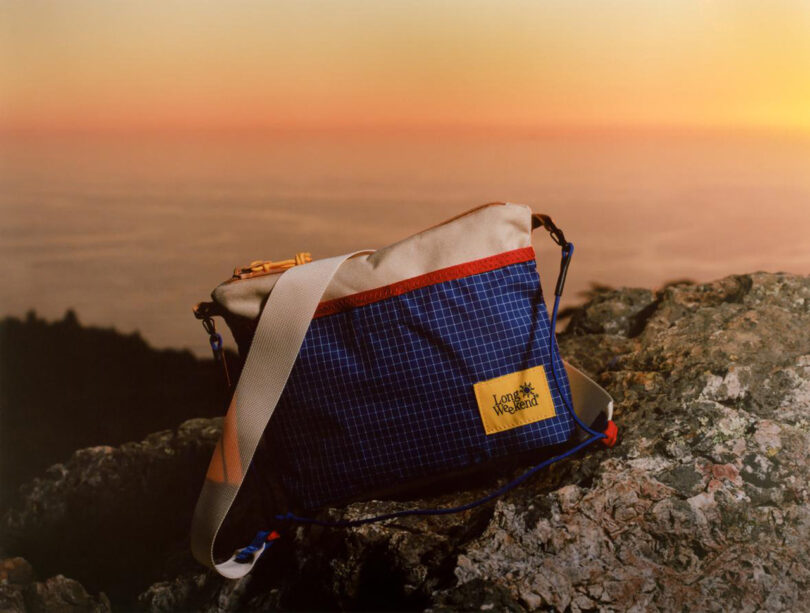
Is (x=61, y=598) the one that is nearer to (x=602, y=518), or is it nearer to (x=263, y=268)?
(x=263, y=268)

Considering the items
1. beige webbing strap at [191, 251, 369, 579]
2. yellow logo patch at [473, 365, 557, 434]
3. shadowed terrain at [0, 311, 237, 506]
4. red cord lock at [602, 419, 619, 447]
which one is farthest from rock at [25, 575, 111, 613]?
red cord lock at [602, 419, 619, 447]

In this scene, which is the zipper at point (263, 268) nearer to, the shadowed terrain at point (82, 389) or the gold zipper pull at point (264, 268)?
the gold zipper pull at point (264, 268)

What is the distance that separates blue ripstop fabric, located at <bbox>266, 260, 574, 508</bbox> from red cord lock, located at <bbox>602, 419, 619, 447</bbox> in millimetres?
63

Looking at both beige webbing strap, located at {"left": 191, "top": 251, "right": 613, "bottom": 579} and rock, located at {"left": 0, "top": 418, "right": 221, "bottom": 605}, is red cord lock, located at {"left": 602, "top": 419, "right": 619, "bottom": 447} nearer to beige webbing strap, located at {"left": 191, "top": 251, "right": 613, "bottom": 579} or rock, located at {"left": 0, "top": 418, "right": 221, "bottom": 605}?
beige webbing strap, located at {"left": 191, "top": 251, "right": 613, "bottom": 579}

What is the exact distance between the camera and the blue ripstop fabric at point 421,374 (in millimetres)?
1267

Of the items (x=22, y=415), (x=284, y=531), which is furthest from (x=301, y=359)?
(x=22, y=415)

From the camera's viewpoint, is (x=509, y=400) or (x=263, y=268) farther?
(x=263, y=268)

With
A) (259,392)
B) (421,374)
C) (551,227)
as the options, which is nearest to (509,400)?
(421,374)

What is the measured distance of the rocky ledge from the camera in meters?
1.04

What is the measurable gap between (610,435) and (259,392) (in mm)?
567

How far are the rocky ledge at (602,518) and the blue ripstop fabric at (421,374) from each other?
0.25 feet

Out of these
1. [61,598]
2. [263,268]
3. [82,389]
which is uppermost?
[263,268]

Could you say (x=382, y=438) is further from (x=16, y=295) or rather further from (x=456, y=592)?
(x=16, y=295)

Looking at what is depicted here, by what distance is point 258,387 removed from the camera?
1.30 metres
